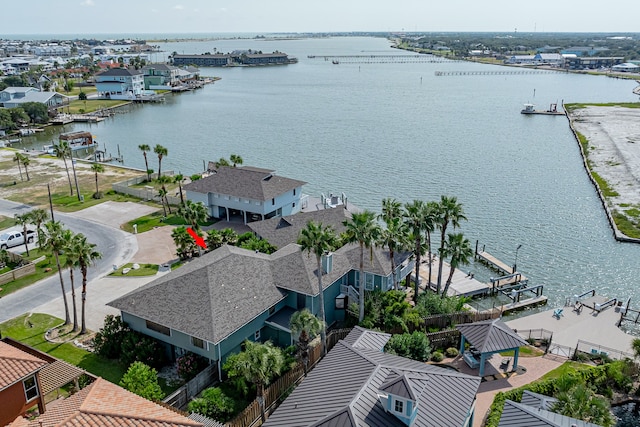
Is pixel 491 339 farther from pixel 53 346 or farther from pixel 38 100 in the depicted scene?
pixel 38 100

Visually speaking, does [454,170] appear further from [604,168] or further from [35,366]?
[35,366]

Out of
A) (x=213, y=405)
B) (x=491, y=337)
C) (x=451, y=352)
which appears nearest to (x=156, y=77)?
(x=451, y=352)

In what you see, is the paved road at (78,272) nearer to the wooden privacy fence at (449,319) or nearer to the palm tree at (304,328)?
the palm tree at (304,328)

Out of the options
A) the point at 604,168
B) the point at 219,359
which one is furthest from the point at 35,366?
the point at 604,168

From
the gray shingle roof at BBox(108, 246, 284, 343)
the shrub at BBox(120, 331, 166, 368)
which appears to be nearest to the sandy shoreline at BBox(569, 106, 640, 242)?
the gray shingle roof at BBox(108, 246, 284, 343)

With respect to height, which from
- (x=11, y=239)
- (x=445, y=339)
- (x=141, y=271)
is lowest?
(x=445, y=339)

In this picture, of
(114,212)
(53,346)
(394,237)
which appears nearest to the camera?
(53,346)

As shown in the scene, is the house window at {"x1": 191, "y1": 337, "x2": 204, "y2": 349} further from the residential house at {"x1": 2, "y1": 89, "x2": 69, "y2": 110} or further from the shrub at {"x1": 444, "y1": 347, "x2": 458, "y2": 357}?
the residential house at {"x1": 2, "y1": 89, "x2": 69, "y2": 110}
